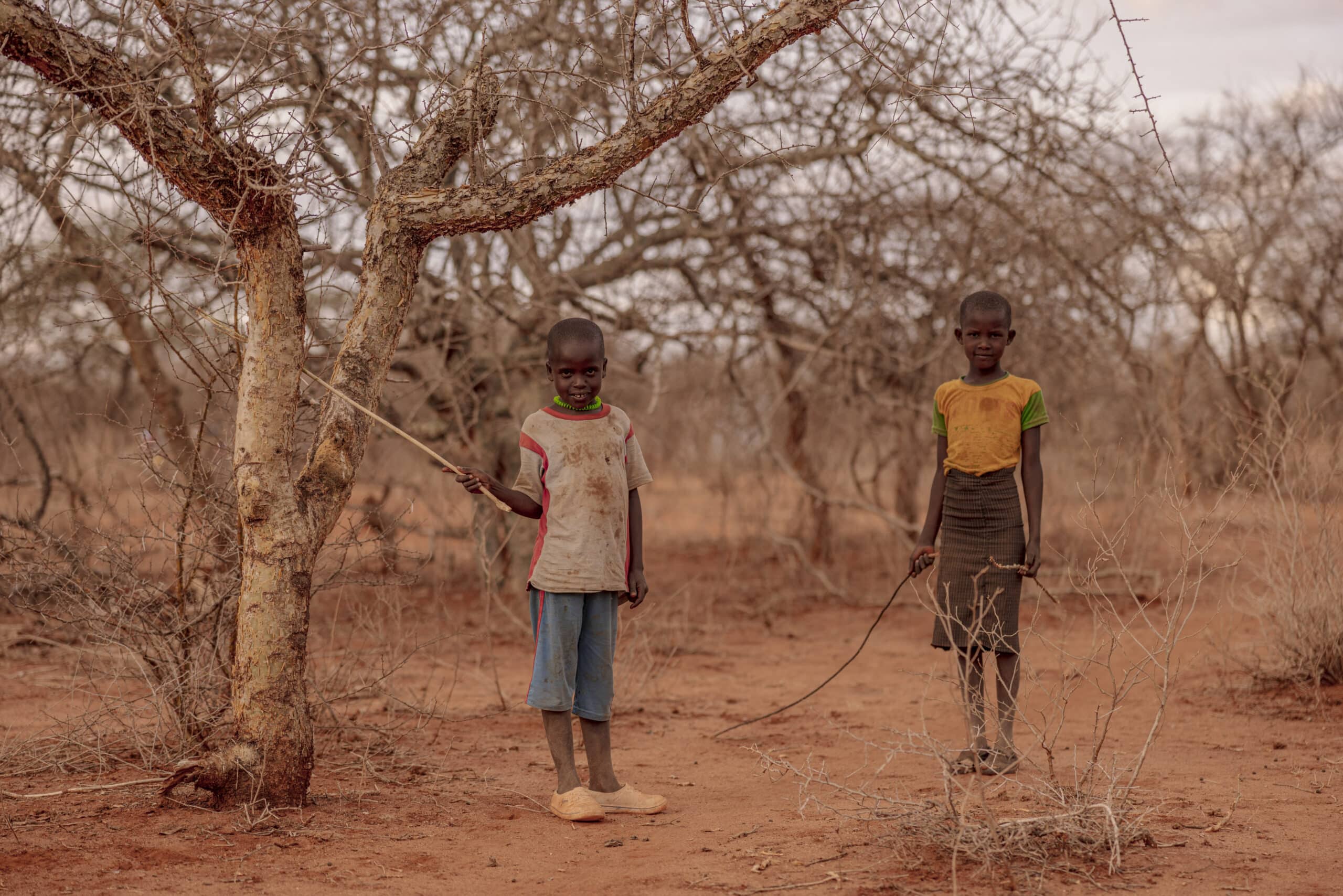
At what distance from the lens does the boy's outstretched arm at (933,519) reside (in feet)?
13.0

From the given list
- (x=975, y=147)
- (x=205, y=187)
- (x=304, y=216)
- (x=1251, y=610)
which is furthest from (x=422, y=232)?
(x=975, y=147)

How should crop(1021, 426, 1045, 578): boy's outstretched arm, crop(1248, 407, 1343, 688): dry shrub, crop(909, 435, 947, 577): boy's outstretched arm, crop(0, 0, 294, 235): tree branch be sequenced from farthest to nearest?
crop(1248, 407, 1343, 688): dry shrub → crop(909, 435, 947, 577): boy's outstretched arm → crop(1021, 426, 1045, 578): boy's outstretched arm → crop(0, 0, 294, 235): tree branch

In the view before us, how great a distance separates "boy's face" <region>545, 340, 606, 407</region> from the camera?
353cm

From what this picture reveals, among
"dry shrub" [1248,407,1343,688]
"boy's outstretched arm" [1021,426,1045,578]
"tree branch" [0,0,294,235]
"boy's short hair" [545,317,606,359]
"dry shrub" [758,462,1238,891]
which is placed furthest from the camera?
"dry shrub" [1248,407,1343,688]

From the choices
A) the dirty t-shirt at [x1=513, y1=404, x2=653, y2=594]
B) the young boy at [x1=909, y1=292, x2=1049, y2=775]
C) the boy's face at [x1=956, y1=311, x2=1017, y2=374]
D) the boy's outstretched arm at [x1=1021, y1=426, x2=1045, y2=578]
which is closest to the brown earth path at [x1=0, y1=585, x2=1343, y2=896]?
the young boy at [x1=909, y1=292, x2=1049, y2=775]

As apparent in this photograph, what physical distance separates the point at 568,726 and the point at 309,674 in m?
1.46

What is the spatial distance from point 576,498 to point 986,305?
148cm

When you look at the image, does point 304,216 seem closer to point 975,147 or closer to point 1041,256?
point 975,147

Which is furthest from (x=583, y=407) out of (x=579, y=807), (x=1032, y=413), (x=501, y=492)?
(x=1032, y=413)

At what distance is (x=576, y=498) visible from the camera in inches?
140

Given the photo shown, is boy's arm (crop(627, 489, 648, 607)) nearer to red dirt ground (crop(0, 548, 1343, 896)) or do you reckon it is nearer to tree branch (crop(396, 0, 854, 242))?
red dirt ground (crop(0, 548, 1343, 896))

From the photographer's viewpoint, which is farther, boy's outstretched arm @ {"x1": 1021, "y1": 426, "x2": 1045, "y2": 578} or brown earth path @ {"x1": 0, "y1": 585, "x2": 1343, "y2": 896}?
boy's outstretched arm @ {"x1": 1021, "y1": 426, "x2": 1045, "y2": 578}

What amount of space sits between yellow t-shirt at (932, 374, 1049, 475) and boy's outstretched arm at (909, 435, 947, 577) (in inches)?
3.0

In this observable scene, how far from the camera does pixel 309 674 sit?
461 cm
